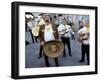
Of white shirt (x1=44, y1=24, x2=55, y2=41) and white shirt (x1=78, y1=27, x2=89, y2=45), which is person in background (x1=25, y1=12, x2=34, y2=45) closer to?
white shirt (x1=44, y1=24, x2=55, y2=41)

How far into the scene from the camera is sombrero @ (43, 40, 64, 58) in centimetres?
146

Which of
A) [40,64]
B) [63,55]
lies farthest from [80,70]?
[40,64]

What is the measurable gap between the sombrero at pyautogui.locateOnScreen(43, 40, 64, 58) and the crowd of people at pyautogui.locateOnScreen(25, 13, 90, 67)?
0.02 metres

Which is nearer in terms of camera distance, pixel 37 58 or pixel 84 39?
pixel 37 58

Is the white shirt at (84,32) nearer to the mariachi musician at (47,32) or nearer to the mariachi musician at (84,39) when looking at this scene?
the mariachi musician at (84,39)

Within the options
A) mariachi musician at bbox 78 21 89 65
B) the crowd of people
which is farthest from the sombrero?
mariachi musician at bbox 78 21 89 65

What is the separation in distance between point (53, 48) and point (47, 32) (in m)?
0.09

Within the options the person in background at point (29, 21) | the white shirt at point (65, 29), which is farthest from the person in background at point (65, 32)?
the person in background at point (29, 21)

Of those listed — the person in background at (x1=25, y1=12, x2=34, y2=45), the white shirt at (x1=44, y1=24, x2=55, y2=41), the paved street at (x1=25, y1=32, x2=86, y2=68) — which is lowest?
the paved street at (x1=25, y1=32, x2=86, y2=68)

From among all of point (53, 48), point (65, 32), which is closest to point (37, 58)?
point (53, 48)

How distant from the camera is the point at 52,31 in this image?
146 centimetres

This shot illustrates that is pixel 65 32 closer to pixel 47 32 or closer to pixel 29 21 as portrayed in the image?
pixel 47 32

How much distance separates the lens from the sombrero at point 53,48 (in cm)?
146

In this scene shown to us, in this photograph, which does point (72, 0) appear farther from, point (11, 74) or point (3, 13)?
point (11, 74)
